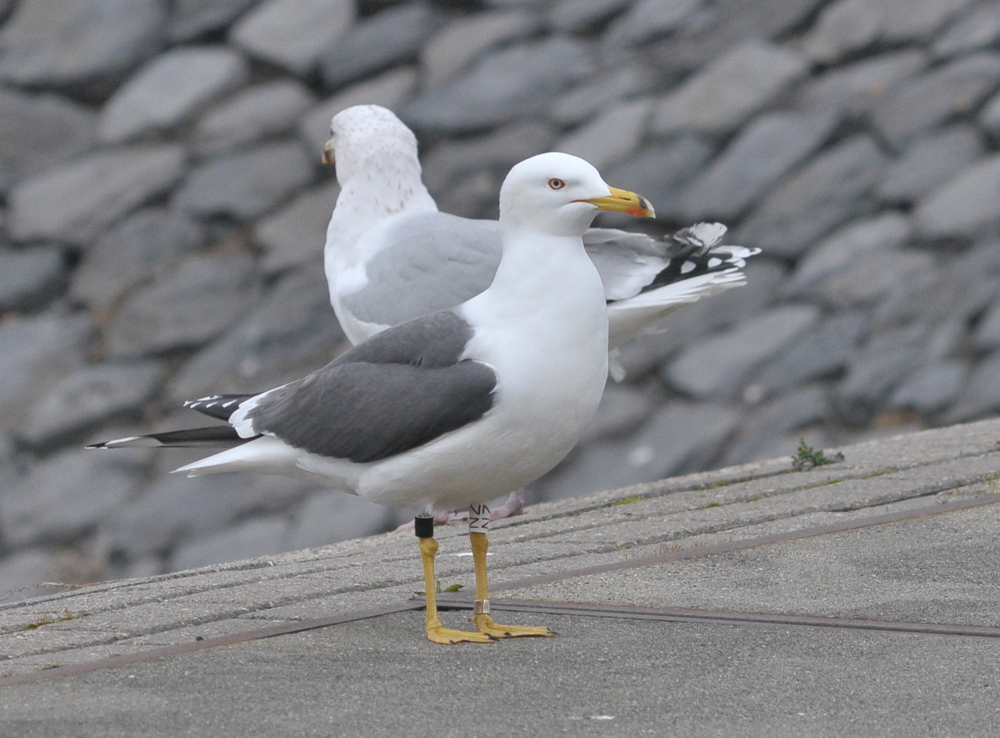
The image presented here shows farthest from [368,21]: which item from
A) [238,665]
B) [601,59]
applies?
[238,665]

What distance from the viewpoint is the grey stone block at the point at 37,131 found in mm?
10625

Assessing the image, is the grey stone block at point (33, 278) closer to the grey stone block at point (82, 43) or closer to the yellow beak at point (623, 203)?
the grey stone block at point (82, 43)

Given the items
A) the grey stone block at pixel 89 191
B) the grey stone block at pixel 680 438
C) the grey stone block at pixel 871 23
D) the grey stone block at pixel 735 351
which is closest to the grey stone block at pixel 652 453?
the grey stone block at pixel 680 438

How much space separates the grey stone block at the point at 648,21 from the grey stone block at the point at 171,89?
7.71 feet

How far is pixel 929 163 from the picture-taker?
8859mm

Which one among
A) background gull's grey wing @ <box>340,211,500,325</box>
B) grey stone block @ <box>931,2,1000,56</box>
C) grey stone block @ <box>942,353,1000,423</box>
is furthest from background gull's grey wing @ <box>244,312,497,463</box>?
grey stone block @ <box>931,2,1000,56</box>

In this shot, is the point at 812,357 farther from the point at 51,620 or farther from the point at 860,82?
the point at 51,620

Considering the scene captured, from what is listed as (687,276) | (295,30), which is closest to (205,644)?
(687,276)

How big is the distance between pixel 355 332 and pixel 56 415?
10.8 feet

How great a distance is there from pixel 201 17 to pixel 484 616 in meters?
7.31

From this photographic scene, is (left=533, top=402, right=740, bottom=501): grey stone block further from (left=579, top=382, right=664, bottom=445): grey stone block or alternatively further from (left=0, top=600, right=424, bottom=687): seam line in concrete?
(left=0, top=600, right=424, bottom=687): seam line in concrete

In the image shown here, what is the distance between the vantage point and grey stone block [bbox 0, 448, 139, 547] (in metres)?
9.19

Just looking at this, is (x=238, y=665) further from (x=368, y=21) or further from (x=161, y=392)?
(x=368, y=21)

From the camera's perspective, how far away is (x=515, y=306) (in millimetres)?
4180
